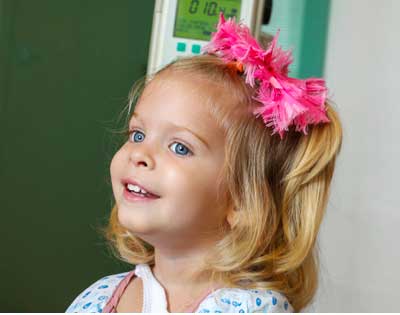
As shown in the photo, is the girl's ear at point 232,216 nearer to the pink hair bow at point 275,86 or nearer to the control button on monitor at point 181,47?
the pink hair bow at point 275,86

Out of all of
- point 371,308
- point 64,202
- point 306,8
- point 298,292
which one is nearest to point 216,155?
point 298,292

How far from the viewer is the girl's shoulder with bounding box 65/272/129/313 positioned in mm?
759

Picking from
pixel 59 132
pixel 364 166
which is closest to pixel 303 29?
pixel 364 166

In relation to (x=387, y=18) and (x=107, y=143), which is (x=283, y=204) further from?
(x=107, y=143)

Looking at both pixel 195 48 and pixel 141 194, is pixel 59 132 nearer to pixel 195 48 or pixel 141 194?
pixel 195 48

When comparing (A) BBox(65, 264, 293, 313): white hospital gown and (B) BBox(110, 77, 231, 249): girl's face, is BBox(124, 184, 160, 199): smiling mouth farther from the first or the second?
(A) BBox(65, 264, 293, 313): white hospital gown

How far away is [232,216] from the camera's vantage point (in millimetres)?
720

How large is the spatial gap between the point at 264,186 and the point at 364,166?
489 mm

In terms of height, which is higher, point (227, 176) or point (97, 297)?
point (227, 176)

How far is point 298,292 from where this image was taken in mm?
768

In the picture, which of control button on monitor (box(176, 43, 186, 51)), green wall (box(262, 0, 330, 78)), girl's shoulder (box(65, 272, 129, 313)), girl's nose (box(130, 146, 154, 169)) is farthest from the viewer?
green wall (box(262, 0, 330, 78))

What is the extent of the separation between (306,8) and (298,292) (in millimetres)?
761

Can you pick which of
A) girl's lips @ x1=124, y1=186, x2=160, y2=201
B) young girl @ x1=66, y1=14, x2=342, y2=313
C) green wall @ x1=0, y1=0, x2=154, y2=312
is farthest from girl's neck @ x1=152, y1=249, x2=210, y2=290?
green wall @ x1=0, y1=0, x2=154, y2=312

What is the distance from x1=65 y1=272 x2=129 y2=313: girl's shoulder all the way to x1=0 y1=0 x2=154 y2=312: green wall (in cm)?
63
